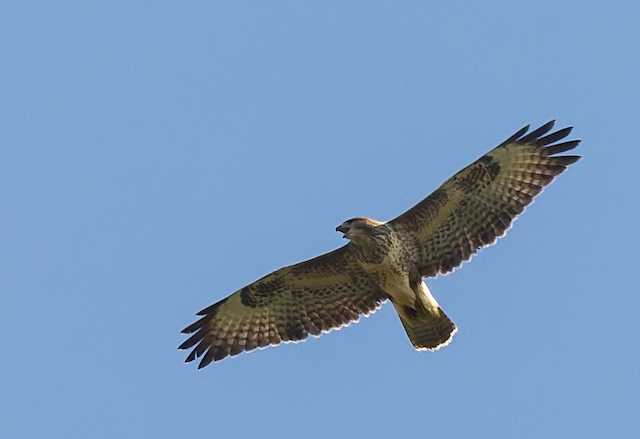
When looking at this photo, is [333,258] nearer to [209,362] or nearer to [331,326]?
[331,326]

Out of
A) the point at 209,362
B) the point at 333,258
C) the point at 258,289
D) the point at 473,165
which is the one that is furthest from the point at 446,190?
the point at 209,362

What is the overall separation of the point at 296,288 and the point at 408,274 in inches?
55.6

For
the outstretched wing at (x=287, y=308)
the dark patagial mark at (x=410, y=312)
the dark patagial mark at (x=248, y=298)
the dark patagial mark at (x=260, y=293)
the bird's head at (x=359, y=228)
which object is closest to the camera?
the bird's head at (x=359, y=228)

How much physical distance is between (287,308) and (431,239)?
192 centimetres

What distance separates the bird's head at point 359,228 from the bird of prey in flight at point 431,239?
0.4 inches

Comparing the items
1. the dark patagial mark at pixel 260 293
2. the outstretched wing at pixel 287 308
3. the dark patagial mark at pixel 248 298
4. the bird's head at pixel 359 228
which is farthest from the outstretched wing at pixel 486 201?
the dark patagial mark at pixel 248 298

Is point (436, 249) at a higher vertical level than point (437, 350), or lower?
higher

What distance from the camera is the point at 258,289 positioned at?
1450cm

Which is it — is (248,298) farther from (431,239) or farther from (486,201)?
(486,201)

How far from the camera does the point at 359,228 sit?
44.4 feet

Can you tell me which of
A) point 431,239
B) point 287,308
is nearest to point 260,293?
point 287,308

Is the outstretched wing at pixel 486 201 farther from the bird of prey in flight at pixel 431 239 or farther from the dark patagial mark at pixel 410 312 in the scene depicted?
the dark patagial mark at pixel 410 312

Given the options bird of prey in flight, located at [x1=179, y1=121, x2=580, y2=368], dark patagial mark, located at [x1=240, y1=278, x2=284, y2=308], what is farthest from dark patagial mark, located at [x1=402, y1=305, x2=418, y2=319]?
dark patagial mark, located at [x1=240, y1=278, x2=284, y2=308]

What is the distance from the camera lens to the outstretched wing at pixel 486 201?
13.8 metres
